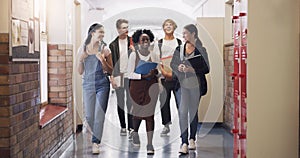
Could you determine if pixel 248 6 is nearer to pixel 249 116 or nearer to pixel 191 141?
pixel 249 116

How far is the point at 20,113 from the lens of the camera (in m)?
3.41

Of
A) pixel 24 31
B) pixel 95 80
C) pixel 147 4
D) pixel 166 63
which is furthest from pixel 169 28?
pixel 147 4

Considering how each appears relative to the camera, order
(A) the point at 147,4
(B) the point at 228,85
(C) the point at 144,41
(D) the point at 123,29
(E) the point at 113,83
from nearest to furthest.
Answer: (C) the point at 144,41 < (D) the point at 123,29 < (E) the point at 113,83 < (B) the point at 228,85 < (A) the point at 147,4

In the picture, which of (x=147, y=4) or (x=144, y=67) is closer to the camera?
(x=144, y=67)

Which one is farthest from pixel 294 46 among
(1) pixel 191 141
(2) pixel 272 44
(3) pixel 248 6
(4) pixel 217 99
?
(4) pixel 217 99

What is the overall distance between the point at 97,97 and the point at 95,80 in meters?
0.20

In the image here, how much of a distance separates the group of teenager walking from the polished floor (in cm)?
13

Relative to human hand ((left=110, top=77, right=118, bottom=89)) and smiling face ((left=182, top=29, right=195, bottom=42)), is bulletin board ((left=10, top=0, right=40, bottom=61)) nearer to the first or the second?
human hand ((left=110, top=77, right=118, bottom=89))

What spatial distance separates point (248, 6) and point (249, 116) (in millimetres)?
863

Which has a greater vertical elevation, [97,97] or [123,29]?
[123,29]

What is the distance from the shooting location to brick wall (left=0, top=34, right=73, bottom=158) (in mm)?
3084

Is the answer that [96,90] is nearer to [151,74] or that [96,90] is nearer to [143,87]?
[143,87]

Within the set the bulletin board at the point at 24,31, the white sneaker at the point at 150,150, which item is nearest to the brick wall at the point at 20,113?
the bulletin board at the point at 24,31

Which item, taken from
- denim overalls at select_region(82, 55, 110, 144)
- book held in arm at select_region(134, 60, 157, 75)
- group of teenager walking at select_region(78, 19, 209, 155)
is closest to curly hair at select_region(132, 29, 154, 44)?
group of teenager walking at select_region(78, 19, 209, 155)
